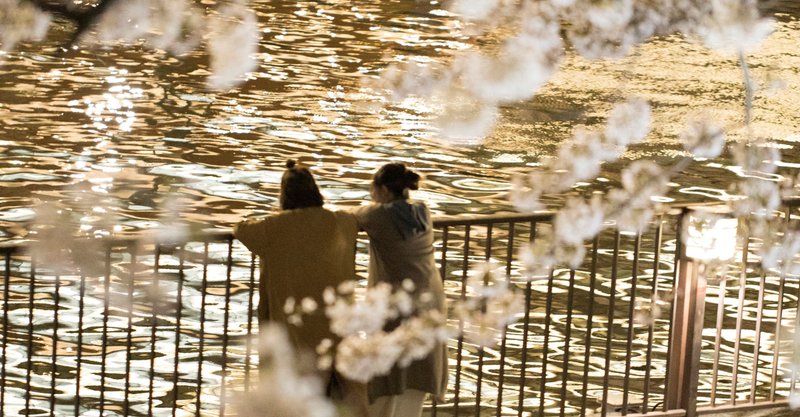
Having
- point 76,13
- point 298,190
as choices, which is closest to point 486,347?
point 298,190

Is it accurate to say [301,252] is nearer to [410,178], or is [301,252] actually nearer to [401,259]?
[401,259]

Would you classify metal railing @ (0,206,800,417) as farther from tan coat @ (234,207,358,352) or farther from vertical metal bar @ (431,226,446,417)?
tan coat @ (234,207,358,352)

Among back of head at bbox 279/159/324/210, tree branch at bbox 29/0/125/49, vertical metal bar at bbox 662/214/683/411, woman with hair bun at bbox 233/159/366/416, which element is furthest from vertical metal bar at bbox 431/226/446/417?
tree branch at bbox 29/0/125/49

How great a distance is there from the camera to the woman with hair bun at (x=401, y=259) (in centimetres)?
634

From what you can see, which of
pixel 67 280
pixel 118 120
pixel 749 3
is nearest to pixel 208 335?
pixel 67 280

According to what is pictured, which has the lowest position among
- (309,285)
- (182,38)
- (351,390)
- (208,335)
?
(208,335)

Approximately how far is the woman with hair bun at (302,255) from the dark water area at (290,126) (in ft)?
15.7

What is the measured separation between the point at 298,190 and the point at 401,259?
54cm

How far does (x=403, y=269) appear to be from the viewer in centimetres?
641

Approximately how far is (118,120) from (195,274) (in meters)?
6.88

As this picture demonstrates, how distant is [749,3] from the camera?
5.81m

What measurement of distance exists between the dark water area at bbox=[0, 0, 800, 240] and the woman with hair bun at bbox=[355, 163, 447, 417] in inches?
178

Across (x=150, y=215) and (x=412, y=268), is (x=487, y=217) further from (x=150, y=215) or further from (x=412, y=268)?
(x=150, y=215)

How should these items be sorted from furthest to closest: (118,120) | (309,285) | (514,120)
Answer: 1. (514,120)
2. (118,120)
3. (309,285)
